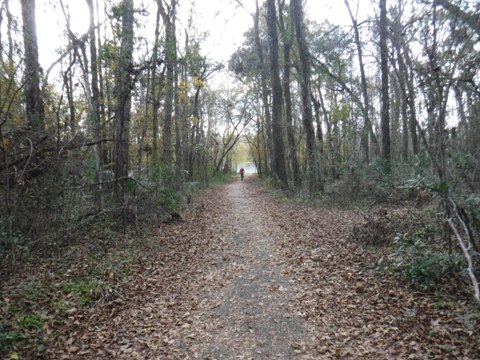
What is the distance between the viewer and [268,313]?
4730mm

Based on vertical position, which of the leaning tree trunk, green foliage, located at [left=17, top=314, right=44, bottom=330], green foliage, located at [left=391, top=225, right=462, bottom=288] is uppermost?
the leaning tree trunk

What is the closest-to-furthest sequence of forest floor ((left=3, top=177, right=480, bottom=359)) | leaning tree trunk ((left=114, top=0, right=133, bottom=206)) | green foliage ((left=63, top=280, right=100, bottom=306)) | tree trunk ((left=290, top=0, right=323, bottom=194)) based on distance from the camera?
forest floor ((left=3, top=177, right=480, bottom=359)) → green foliage ((left=63, top=280, right=100, bottom=306)) → leaning tree trunk ((left=114, top=0, right=133, bottom=206)) → tree trunk ((left=290, top=0, right=323, bottom=194))

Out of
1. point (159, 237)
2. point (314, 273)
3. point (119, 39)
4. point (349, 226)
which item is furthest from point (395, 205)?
point (119, 39)

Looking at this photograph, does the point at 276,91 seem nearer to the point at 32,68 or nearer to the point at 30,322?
the point at 32,68

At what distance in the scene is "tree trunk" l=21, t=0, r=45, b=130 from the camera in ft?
23.7

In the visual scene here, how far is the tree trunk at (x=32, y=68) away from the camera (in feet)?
23.7

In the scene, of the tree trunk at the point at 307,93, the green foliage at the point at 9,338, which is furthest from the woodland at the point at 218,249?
the tree trunk at the point at 307,93

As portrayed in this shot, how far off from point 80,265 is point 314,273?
4455 mm

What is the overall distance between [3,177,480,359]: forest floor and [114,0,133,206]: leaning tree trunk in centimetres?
253

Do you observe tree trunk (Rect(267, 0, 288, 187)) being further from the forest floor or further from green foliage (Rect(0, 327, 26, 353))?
green foliage (Rect(0, 327, 26, 353))

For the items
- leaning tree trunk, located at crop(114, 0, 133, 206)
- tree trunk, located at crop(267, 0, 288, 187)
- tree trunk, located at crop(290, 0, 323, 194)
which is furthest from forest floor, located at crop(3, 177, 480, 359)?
tree trunk, located at crop(267, 0, 288, 187)

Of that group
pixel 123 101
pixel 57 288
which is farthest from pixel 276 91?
pixel 57 288

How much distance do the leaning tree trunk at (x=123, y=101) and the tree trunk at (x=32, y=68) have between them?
1792 mm

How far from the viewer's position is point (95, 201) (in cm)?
880
